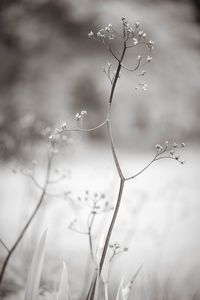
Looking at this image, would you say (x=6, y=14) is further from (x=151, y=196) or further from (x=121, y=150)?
(x=151, y=196)

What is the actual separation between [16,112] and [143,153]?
52 cm

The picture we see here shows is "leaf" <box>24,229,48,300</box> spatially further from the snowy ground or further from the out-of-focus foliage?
the out-of-focus foliage

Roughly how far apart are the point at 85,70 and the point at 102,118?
216 mm

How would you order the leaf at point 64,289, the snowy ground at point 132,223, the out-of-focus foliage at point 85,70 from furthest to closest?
the out-of-focus foliage at point 85,70
the snowy ground at point 132,223
the leaf at point 64,289

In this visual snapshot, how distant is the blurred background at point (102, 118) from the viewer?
2.81 ft

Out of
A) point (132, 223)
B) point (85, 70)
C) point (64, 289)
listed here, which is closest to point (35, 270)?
point (64, 289)

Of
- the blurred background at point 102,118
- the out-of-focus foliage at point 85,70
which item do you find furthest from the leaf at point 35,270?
the out-of-focus foliage at point 85,70

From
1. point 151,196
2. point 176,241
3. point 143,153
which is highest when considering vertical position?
point 143,153

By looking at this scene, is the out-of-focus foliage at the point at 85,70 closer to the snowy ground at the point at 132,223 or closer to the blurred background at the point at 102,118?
the blurred background at the point at 102,118

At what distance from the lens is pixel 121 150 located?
131 centimetres

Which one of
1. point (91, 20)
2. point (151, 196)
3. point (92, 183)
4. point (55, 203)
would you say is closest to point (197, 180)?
point (151, 196)

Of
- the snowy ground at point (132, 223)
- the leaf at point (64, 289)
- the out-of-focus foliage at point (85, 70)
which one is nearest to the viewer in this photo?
the leaf at point (64, 289)

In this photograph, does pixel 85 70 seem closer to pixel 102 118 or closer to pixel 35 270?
pixel 102 118

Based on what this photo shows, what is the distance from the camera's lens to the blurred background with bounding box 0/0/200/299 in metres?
0.86
